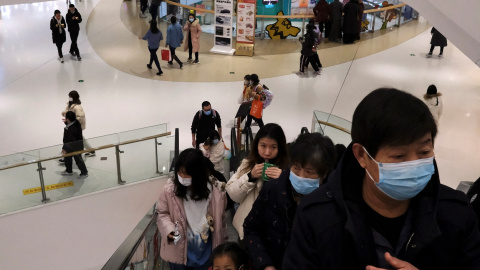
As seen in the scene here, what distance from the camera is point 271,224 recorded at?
323 centimetres

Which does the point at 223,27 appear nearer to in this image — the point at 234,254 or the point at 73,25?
the point at 73,25

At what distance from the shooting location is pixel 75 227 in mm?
8305

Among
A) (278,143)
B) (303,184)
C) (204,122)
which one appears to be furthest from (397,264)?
(204,122)

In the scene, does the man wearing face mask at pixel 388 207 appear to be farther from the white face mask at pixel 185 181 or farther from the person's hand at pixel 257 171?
the white face mask at pixel 185 181

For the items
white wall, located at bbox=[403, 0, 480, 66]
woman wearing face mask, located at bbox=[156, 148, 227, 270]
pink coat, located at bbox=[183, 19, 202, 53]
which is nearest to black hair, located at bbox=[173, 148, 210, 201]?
woman wearing face mask, located at bbox=[156, 148, 227, 270]

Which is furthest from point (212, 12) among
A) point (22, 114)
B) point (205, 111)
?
point (205, 111)

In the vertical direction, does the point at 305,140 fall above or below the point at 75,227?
above

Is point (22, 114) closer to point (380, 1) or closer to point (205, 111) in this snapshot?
point (205, 111)

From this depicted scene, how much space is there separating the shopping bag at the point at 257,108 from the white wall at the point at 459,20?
4162mm

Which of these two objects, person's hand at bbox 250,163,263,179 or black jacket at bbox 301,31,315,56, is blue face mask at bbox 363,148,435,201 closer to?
person's hand at bbox 250,163,263,179

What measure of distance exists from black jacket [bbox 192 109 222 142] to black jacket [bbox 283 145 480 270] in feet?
23.4

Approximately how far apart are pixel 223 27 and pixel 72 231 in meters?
8.22

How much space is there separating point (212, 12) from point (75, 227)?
9.60 metres

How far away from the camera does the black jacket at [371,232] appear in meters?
1.85
